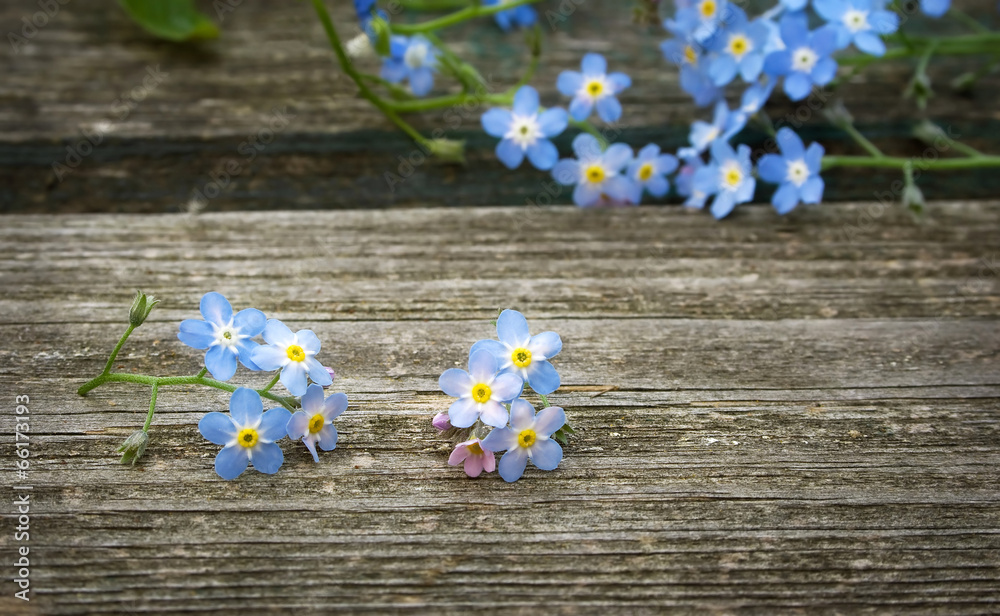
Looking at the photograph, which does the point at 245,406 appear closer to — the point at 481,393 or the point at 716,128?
the point at 481,393

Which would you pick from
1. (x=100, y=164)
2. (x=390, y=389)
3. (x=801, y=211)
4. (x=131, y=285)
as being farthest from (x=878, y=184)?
(x=100, y=164)

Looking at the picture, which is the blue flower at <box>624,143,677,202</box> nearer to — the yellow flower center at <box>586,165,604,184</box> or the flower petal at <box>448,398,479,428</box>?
the yellow flower center at <box>586,165,604,184</box>

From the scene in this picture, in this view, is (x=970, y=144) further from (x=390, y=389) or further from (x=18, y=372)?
(x=18, y=372)

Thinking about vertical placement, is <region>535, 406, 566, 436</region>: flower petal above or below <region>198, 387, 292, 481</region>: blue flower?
below

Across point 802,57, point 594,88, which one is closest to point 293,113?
point 594,88

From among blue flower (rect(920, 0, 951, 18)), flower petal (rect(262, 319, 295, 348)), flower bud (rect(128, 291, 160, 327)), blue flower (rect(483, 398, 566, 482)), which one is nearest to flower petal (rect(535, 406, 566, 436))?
blue flower (rect(483, 398, 566, 482))
